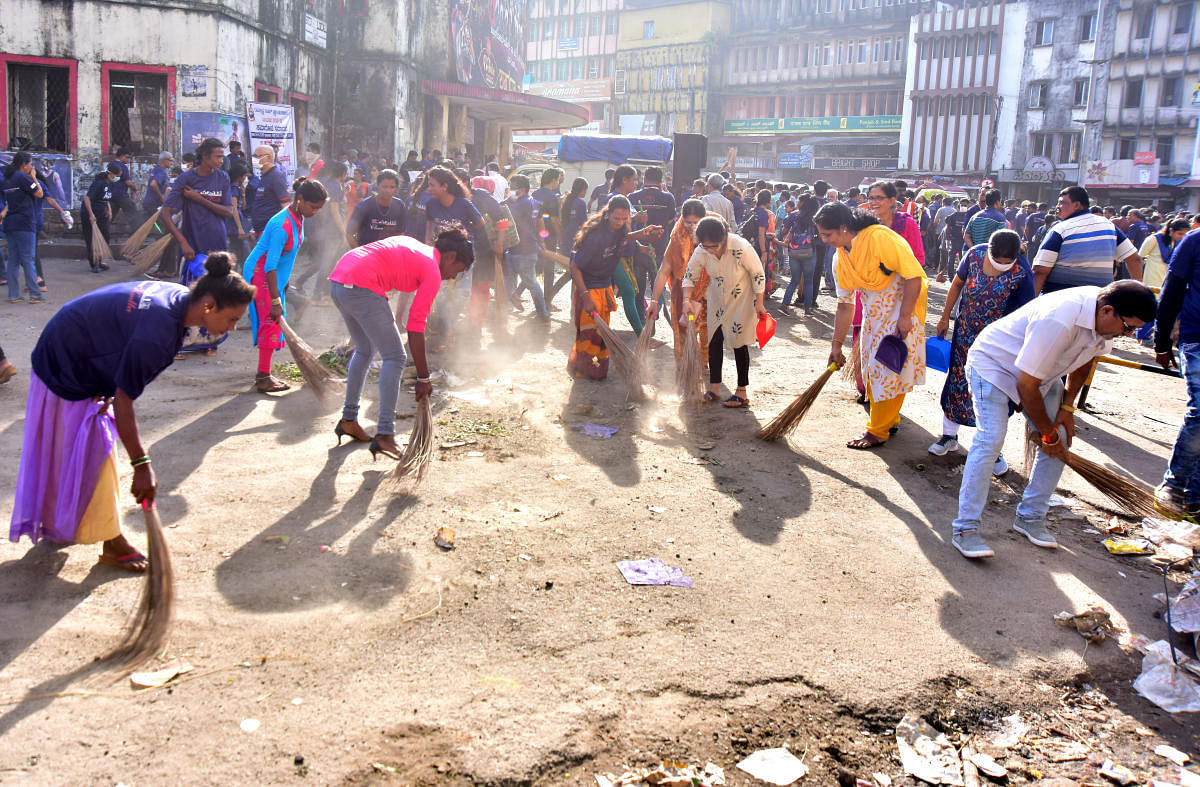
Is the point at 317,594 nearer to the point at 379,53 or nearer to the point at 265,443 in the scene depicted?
the point at 265,443

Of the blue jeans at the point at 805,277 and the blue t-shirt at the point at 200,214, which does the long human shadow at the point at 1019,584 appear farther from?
the blue jeans at the point at 805,277

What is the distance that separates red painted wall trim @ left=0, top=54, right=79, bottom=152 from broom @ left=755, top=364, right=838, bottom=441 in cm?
1493

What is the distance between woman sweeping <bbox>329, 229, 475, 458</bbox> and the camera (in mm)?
5117

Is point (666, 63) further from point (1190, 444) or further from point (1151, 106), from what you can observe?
point (1190, 444)

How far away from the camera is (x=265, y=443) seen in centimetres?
576

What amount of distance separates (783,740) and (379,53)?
22.5 m

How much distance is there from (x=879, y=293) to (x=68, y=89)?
1573 centimetres

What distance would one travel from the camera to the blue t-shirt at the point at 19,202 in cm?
975

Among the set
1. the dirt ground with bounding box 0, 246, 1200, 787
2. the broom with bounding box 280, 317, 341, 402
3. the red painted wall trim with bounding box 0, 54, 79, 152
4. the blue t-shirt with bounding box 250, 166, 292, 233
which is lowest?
the dirt ground with bounding box 0, 246, 1200, 787

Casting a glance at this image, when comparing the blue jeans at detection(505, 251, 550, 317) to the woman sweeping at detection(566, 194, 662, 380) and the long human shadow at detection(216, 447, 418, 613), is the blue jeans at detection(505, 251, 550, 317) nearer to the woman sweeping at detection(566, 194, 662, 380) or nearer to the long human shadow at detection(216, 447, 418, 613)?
the woman sweeping at detection(566, 194, 662, 380)

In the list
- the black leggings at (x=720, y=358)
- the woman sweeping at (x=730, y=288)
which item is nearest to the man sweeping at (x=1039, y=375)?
the woman sweeping at (x=730, y=288)

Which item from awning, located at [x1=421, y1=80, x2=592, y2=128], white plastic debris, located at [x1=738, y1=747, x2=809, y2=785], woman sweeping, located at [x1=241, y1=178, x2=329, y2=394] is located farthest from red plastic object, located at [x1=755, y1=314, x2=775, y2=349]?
awning, located at [x1=421, y1=80, x2=592, y2=128]

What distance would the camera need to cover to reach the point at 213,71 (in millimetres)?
16188

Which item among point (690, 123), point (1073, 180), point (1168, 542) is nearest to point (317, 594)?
point (1168, 542)
